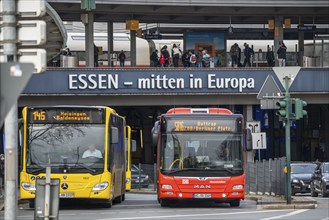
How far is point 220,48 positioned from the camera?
56.5 metres

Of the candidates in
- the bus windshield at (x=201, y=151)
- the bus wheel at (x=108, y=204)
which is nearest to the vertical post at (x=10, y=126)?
the bus wheel at (x=108, y=204)

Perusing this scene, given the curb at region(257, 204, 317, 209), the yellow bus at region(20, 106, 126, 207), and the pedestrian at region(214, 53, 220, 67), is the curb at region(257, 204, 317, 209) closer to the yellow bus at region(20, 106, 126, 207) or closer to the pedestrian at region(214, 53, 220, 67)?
the yellow bus at region(20, 106, 126, 207)

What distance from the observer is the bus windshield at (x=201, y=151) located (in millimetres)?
28094

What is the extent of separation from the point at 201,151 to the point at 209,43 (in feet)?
93.0

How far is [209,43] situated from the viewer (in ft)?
184

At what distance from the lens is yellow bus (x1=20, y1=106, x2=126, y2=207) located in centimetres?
2614

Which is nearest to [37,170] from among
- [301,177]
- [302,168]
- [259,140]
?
[259,140]

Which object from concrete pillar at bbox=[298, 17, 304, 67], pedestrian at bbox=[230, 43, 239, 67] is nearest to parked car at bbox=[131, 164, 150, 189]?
pedestrian at bbox=[230, 43, 239, 67]

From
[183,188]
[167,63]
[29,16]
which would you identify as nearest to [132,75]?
[167,63]

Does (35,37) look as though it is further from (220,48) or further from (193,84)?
(220,48)

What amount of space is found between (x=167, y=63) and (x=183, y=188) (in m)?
24.4

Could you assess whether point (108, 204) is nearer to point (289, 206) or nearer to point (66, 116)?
point (66, 116)

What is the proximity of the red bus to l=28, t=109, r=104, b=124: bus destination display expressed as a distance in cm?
264

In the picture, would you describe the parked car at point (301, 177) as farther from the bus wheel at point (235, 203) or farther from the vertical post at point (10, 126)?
the vertical post at point (10, 126)
